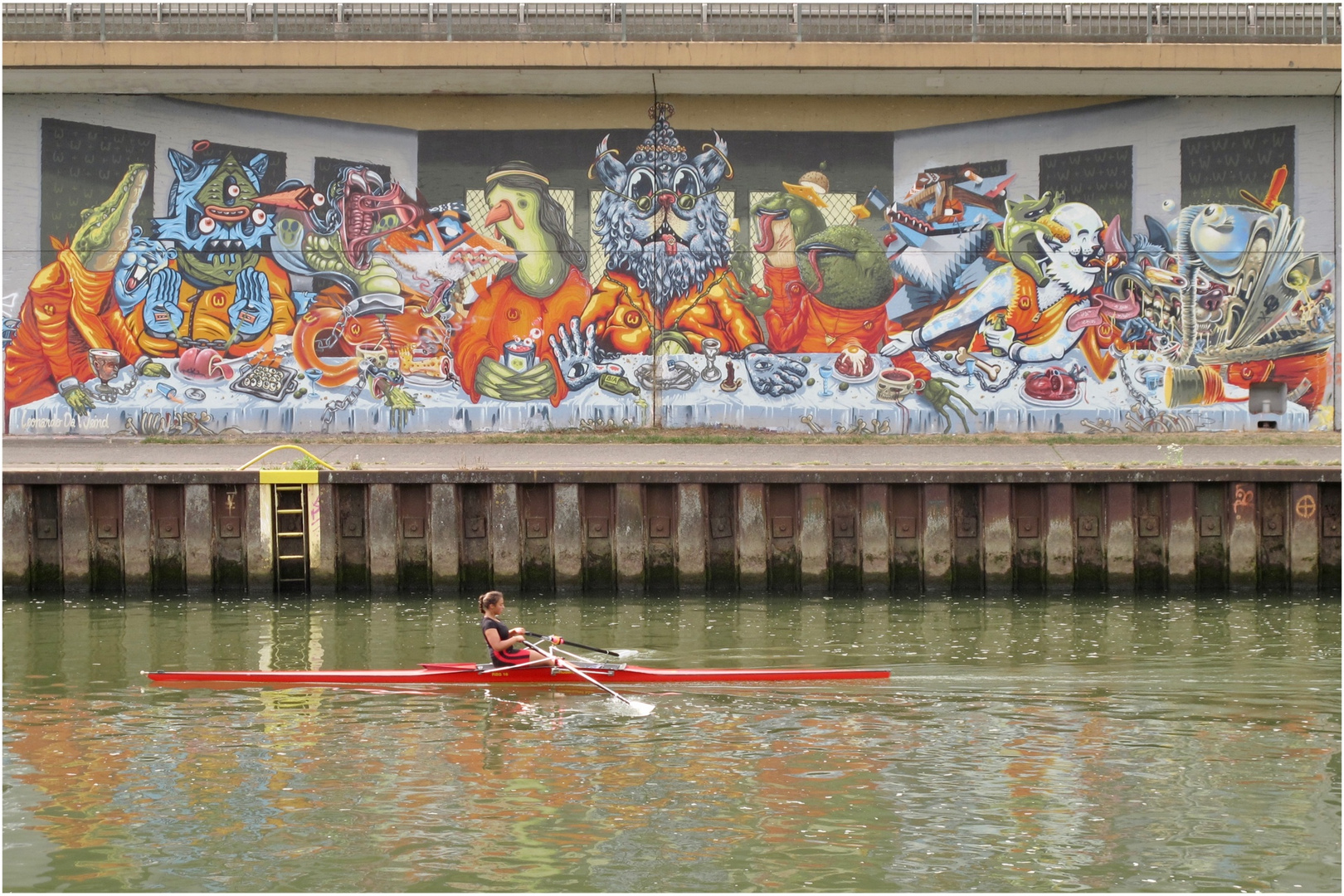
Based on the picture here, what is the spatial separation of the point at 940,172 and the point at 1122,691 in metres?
16.7

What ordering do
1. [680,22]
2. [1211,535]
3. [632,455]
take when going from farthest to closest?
[680,22]
[632,455]
[1211,535]

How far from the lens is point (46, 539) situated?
21109 millimetres

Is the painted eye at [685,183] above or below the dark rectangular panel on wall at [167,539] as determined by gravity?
above

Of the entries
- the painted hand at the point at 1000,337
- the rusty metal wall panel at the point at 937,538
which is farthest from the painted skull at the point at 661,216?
the rusty metal wall panel at the point at 937,538

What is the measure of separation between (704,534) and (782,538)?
3.98 feet

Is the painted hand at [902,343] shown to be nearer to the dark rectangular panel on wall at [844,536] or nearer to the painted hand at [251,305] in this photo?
the dark rectangular panel on wall at [844,536]

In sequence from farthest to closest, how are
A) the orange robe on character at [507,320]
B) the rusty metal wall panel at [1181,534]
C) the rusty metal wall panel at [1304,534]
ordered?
the orange robe on character at [507,320]
the rusty metal wall panel at [1181,534]
the rusty metal wall panel at [1304,534]

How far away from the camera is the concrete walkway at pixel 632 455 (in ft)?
80.7

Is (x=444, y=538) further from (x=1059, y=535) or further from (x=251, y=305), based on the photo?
(x=251, y=305)

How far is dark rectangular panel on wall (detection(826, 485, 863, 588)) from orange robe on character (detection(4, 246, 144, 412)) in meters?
16.2

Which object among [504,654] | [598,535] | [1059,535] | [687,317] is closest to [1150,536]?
[1059,535]

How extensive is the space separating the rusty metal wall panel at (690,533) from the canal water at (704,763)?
1747mm

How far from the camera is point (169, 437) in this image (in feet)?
96.0

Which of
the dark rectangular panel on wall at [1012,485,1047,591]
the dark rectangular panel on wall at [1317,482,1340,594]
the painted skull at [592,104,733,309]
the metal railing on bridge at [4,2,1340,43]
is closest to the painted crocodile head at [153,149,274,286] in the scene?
the metal railing on bridge at [4,2,1340,43]
